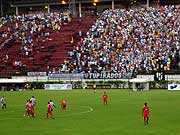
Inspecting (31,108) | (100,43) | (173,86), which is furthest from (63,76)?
(31,108)

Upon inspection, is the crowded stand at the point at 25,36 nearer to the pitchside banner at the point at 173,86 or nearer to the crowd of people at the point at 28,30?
the crowd of people at the point at 28,30

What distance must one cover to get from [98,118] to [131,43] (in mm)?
42565

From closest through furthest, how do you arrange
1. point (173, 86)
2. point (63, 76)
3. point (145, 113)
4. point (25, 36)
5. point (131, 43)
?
point (145, 113) < point (173, 86) < point (63, 76) < point (131, 43) < point (25, 36)

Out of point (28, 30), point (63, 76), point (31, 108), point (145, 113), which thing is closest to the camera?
point (145, 113)

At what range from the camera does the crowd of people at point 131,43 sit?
7625cm

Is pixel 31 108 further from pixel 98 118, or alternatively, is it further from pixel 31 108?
pixel 98 118

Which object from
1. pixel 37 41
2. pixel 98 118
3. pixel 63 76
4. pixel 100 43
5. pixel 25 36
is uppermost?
pixel 25 36

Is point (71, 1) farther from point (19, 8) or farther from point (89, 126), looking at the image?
point (89, 126)

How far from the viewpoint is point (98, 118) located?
40750mm

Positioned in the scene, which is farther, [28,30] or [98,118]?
[28,30]

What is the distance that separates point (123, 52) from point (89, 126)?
45.4 meters

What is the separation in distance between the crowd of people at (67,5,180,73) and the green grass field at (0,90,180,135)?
59.7 feet

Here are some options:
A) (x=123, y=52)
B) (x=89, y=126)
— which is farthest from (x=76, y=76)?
(x=89, y=126)

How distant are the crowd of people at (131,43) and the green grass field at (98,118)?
59.7 feet
